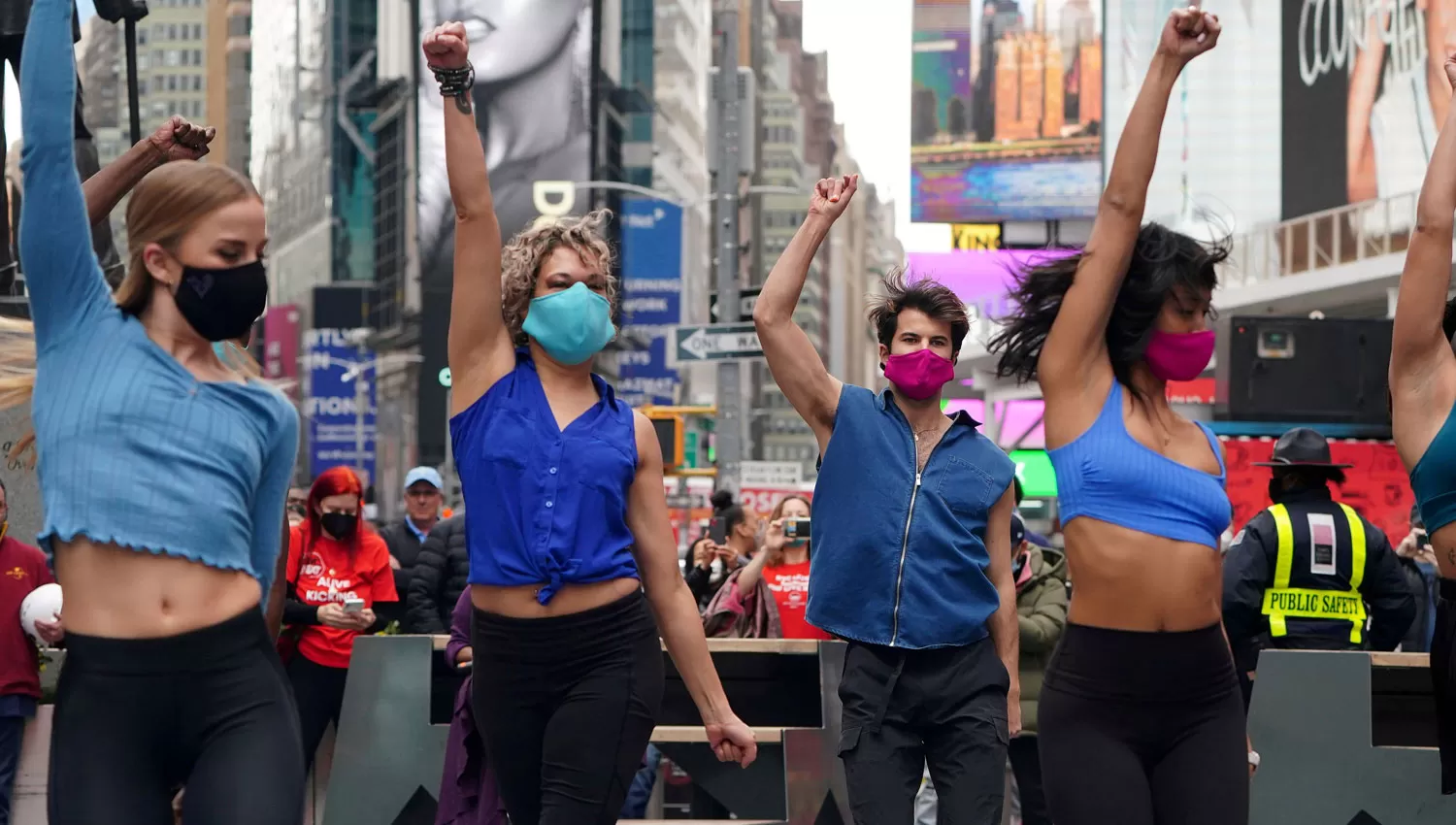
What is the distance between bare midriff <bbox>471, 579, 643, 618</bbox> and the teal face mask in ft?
1.96

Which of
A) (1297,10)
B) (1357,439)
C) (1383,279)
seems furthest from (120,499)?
(1297,10)

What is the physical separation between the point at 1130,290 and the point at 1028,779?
4546 mm

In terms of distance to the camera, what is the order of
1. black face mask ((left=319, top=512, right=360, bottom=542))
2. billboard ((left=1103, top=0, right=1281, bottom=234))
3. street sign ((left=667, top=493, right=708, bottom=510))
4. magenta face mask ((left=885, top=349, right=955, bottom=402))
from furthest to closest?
billboard ((left=1103, top=0, right=1281, bottom=234)) < street sign ((left=667, top=493, right=708, bottom=510)) < black face mask ((left=319, top=512, right=360, bottom=542)) < magenta face mask ((left=885, top=349, right=955, bottom=402))

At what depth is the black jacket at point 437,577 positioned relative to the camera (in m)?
9.94

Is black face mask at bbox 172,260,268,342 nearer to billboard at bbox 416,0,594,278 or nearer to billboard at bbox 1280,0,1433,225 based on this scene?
billboard at bbox 1280,0,1433,225

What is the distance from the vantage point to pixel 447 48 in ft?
16.0

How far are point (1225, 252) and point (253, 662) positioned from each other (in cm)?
263

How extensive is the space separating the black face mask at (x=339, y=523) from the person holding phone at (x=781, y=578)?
1874 millimetres

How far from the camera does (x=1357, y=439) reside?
17.4 m

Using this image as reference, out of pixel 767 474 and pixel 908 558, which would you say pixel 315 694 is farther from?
pixel 767 474

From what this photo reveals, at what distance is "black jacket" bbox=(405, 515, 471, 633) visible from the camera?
9.94 meters

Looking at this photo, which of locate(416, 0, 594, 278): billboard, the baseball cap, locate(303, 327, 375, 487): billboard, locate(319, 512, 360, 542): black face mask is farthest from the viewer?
locate(303, 327, 375, 487): billboard

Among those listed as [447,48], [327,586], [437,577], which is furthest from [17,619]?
[447,48]

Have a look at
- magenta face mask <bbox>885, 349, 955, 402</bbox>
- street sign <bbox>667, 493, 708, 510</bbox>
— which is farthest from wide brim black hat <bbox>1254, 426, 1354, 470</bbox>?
street sign <bbox>667, 493, 708, 510</bbox>
